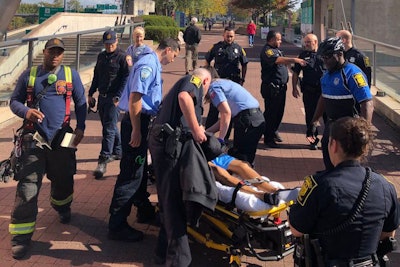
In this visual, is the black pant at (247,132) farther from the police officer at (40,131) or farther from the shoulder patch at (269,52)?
the shoulder patch at (269,52)

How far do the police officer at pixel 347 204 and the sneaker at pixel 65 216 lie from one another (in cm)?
288

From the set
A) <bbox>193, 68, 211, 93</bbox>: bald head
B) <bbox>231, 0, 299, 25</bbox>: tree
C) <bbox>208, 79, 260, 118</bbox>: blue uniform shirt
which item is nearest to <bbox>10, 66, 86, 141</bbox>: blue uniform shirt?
<bbox>193, 68, 211, 93</bbox>: bald head

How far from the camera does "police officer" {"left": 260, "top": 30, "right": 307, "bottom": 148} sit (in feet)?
24.0

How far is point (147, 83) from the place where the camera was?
13.4 ft

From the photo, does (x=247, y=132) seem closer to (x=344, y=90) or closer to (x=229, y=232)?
(x=344, y=90)

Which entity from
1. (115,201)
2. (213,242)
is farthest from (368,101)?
(115,201)

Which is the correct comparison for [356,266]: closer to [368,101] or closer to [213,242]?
[213,242]

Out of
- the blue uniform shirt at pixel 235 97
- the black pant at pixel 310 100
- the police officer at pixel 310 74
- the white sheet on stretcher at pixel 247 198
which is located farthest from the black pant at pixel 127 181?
the black pant at pixel 310 100

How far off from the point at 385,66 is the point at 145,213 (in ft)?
26.3

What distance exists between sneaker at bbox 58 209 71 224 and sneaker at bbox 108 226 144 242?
24.1 inches

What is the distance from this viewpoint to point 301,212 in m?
2.46

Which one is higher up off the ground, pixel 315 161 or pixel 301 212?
pixel 301 212

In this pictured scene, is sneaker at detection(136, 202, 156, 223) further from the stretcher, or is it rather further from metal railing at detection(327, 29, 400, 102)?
metal railing at detection(327, 29, 400, 102)

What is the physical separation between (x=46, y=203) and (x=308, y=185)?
3612 mm
